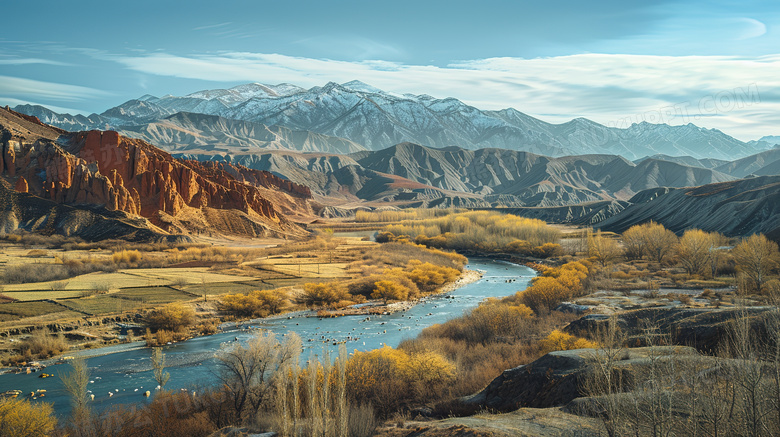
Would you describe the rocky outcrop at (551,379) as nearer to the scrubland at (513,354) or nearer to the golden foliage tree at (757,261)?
the scrubland at (513,354)

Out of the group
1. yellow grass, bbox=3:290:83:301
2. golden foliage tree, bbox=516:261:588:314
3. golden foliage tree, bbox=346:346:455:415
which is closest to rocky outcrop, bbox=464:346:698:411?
golden foliage tree, bbox=346:346:455:415

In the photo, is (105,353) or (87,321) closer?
(105,353)

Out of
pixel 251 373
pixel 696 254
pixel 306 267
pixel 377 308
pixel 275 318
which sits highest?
pixel 251 373

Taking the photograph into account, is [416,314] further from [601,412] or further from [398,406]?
[601,412]

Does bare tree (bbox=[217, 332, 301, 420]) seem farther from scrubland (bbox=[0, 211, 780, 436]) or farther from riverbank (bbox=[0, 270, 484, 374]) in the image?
riverbank (bbox=[0, 270, 484, 374])

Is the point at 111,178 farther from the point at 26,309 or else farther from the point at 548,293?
the point at 548,293

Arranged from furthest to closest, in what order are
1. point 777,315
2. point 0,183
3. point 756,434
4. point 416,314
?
point 0,183
point 416,314
point 777,315
point 756,434

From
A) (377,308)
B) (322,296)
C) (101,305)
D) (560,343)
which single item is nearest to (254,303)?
(322,296)

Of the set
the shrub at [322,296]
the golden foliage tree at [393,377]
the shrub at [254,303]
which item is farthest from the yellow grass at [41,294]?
the golden foliage tree at [393,377]

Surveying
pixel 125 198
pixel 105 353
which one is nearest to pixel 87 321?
pixel 105 353
